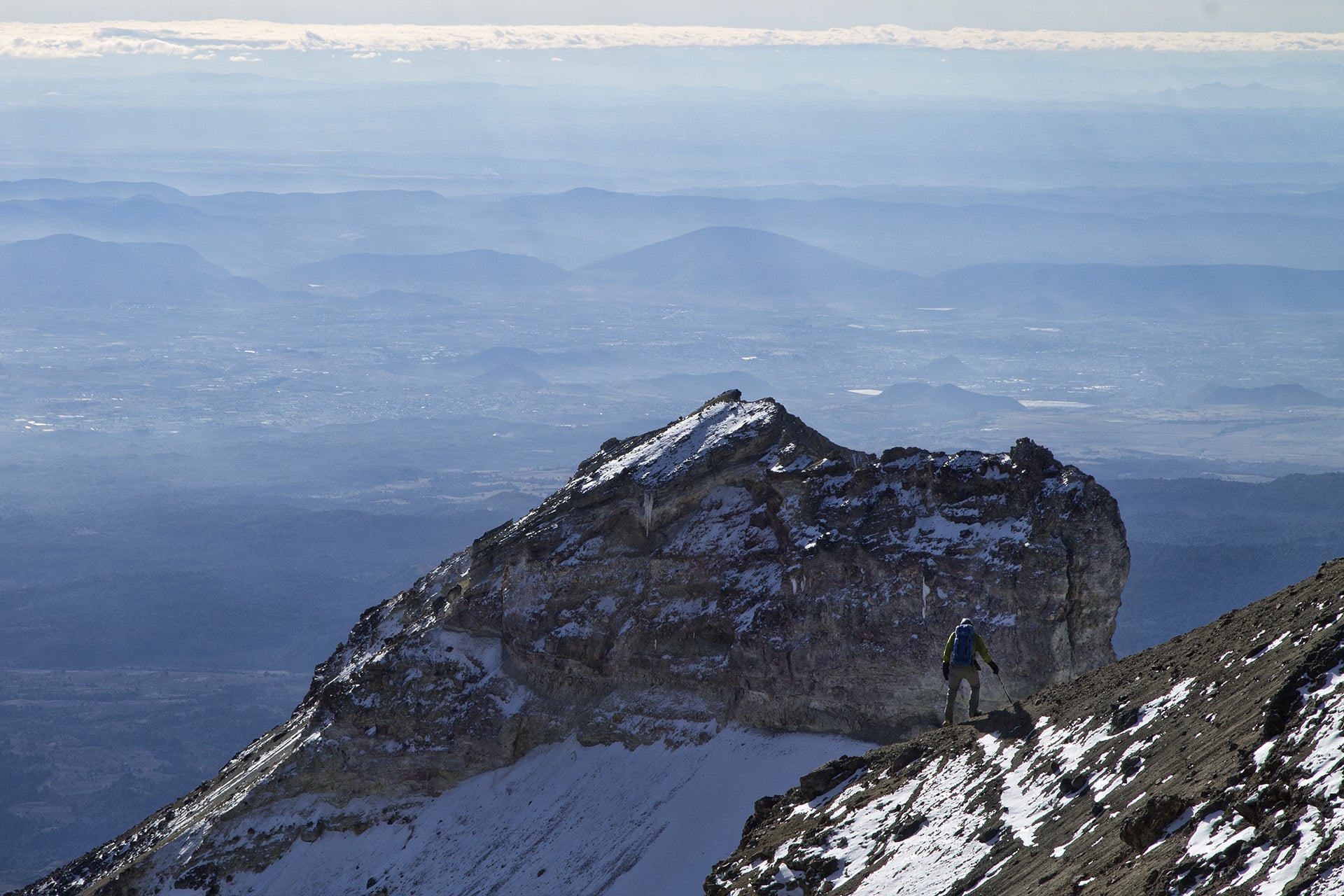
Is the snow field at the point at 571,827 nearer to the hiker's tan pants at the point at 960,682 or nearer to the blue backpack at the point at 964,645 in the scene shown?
the hiker's tan pants at the point at 960,682

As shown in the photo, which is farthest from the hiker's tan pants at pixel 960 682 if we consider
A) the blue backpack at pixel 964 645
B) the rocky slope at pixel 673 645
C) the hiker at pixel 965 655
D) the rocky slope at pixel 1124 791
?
the rocky slope at pixel 673 645

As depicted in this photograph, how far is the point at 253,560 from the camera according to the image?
156750 mm

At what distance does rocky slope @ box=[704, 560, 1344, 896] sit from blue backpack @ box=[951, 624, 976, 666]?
1153 millimetres

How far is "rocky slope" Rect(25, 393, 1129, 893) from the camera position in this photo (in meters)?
26.9

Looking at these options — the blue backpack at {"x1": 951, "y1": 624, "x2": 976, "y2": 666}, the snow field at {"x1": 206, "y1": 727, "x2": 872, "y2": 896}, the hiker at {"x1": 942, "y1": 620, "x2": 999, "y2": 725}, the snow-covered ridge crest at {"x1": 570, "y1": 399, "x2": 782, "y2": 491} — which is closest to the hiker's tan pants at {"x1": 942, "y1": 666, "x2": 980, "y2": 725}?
the hiker at {"x1": 942, "y1": 620, "x2": 999, "y2": 725}

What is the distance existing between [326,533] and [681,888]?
478ft

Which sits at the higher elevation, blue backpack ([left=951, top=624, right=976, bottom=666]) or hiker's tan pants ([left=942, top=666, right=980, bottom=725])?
blue backpack ([left=951, top=624, right=976, bottom=666])

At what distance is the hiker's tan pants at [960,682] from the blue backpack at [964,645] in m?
0.11

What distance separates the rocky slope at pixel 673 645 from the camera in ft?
88.3

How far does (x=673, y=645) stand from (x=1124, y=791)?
50.3 ft

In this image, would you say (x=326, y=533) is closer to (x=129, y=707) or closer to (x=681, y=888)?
(x=129, y=707)

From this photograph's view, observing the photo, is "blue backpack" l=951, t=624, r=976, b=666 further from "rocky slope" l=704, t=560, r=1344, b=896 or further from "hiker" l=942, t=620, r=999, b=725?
"rocky slope" l=704, t=560, r=1344, b=896

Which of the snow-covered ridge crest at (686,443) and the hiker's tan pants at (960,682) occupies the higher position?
the snow-covered ridge crest at (686,443)

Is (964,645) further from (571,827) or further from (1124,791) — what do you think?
(571,827)
